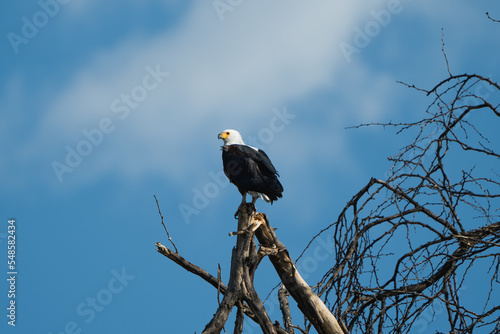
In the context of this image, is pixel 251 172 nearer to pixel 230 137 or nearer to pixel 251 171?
pixel 251 171

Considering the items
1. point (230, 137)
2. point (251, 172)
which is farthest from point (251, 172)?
point (230, 137)

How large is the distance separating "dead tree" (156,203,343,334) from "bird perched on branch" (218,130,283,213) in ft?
1.74

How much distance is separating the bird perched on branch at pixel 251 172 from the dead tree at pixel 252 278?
53 centimetres

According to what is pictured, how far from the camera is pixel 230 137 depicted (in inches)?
224

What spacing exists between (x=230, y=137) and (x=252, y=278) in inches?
83.7

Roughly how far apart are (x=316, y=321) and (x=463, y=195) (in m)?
1.21

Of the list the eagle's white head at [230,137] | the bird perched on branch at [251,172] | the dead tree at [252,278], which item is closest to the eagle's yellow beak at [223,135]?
the eagle's white head at [230,137]

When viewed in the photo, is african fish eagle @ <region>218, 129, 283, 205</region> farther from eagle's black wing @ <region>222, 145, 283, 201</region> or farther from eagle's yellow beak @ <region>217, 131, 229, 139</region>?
eagle's yellow beak @ <region>217, 131, 229, 139</region>

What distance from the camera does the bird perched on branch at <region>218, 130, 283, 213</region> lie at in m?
4.64

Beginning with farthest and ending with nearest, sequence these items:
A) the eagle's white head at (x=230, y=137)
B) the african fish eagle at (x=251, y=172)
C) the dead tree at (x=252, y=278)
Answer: the eagle's white head at (x=230, y=137) → the african fish eagle at (x=251, y=172) → the dead tree at (x=252, y=278)

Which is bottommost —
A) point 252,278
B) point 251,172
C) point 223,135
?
point 252,278

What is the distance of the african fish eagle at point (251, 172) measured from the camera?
4.64 meters

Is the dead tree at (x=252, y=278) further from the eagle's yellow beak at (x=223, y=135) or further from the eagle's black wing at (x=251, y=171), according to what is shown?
the eagle's yellow beak at (x=223, y=135)

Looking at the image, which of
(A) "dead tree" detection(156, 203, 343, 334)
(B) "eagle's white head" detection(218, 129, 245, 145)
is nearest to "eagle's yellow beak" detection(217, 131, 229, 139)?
(B) "eagle's white head" detection(218, 129, 245, 145)
